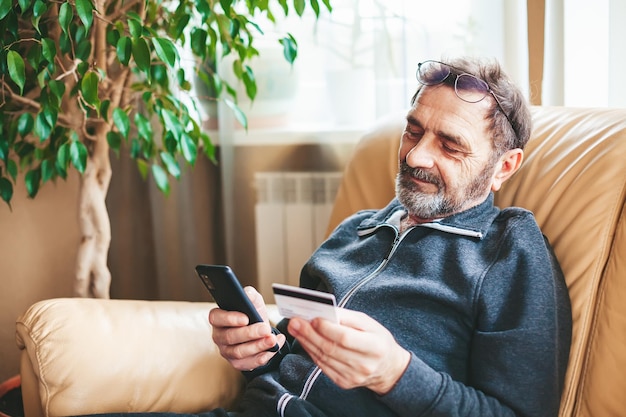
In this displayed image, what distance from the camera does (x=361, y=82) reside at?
80.1 inches

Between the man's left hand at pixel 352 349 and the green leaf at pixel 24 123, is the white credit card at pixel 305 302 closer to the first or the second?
the man's left hand at pixel 352 349

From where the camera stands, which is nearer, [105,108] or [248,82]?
[105,108]

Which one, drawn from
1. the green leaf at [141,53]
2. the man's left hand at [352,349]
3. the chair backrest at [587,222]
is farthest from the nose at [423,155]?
the green leaf at [141,53]

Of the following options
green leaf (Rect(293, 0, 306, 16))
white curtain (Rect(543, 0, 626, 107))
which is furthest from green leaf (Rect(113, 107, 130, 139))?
white curtain (Rect(543, 0, 626, 107))

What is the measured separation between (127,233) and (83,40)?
92 cm

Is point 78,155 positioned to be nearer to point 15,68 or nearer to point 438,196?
point 15,68

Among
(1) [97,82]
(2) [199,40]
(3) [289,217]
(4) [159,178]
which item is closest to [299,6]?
(2) [199,40]

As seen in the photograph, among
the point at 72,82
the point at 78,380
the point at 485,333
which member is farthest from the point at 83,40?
the point at 485,333

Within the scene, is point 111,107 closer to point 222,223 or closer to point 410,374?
point 222,223

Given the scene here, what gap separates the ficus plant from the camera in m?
1.52

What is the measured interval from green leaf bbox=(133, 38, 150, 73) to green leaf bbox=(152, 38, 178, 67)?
0.07 feet

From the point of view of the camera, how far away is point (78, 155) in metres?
1.64

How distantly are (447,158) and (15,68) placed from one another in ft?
2.95

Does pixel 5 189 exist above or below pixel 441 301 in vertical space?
above
